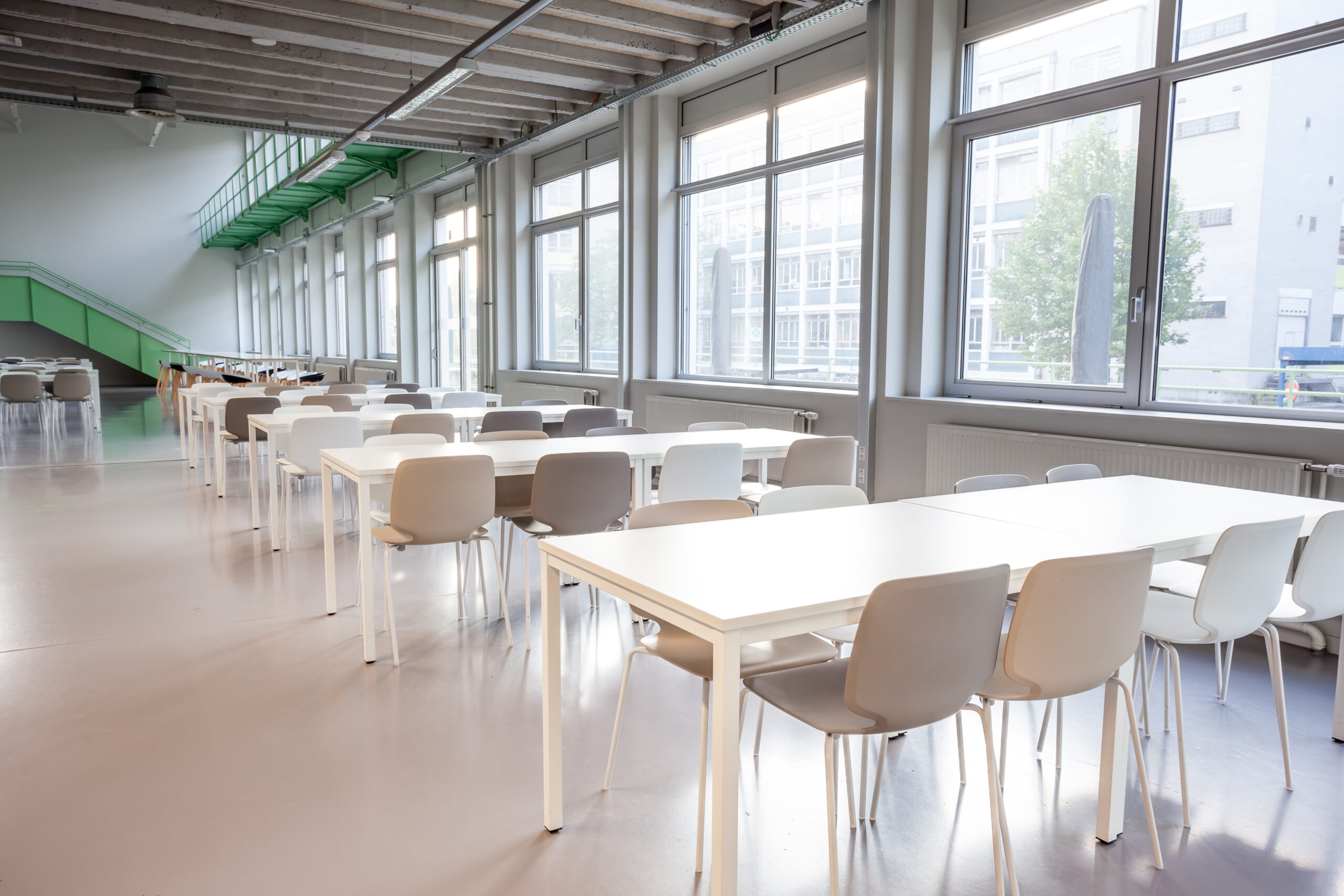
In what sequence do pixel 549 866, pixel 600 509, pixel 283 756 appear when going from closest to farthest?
1. pixel 549 866
2. pixel 283 756
3. pixel 600 509

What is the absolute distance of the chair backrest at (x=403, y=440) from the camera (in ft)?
15.0

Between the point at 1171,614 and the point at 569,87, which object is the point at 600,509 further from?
the point at 569,87

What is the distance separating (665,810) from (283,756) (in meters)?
1.16

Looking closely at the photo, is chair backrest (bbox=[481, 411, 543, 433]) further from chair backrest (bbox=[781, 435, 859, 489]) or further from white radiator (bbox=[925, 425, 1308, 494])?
white radiator (bbox=[925, 425, 1308, 494])

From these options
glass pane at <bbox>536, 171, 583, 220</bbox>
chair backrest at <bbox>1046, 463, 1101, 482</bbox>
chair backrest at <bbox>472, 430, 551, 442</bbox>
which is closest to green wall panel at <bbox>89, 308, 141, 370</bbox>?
glass pane at <bbox>536, 171, 583, 220</bbox>

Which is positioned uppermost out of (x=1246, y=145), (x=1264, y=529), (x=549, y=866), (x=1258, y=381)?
(x=1246, y=145)

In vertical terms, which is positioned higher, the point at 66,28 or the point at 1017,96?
the point at 66,28

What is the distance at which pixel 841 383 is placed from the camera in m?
6.58

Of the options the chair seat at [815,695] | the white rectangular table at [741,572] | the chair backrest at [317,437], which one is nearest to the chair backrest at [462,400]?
the chair backrest at [317,437]

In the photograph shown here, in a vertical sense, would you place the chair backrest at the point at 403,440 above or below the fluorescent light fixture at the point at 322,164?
below

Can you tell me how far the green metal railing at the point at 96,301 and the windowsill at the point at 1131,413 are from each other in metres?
20.3

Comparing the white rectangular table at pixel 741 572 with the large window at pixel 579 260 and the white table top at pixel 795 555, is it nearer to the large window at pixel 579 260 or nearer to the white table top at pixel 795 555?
the white table top at pixel 795 555

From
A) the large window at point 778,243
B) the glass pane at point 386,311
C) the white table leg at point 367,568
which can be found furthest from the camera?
the glass pane at point 386,311

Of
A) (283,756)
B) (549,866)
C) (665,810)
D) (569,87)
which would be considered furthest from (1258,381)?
(569,87)
